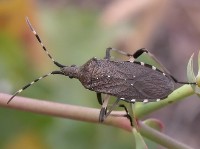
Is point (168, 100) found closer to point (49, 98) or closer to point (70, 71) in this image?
point (70, 71)

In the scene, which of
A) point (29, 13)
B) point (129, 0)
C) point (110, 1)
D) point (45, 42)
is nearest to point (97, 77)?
point (29, 13)

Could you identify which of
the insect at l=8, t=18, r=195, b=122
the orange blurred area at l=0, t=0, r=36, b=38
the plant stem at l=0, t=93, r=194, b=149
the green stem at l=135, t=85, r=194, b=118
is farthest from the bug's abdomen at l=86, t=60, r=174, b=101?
the orange blurred area at l=0, t=0, r=36, b=38

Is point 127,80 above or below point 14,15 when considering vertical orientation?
below

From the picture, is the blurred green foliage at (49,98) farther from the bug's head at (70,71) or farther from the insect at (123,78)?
the insect at (123,78)

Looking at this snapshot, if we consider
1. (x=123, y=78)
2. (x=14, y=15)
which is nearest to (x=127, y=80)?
(x=123, y=78)

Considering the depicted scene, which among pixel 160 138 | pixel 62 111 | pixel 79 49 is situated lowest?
pixel 160 138

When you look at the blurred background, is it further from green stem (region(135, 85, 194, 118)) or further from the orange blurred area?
green stem (region(135, 85, 194, 118))
